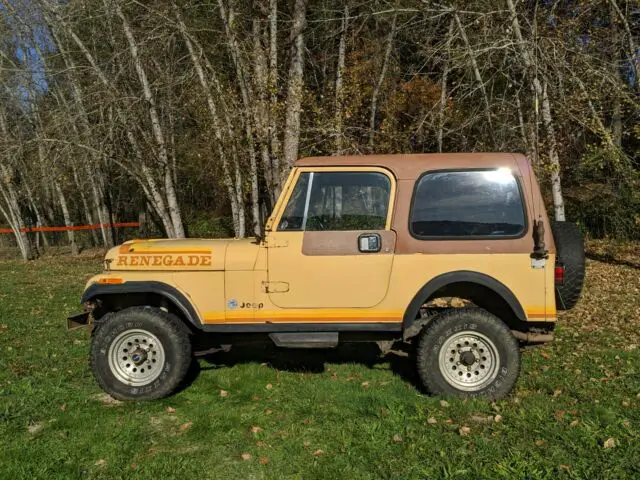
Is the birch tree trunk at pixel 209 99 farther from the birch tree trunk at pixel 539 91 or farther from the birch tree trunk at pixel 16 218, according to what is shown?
the birch tree trunk at pixel 16 218

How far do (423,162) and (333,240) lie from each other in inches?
Answer: 40.2

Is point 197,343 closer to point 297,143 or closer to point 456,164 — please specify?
point 456,164

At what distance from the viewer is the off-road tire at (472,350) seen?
15.2ft

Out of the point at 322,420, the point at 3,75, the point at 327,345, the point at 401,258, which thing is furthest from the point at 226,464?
the point at 3,75

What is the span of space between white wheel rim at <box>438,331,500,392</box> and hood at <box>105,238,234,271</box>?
6.82 feet

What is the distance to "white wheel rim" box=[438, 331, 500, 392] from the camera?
15.4 feet

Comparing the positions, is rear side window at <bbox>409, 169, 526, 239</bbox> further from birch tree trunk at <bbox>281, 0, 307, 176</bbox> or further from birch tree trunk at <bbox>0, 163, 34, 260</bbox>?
birch tree trunk at <bbox>0, 163, 34, 260</bbox>

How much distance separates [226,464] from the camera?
12.4 feet

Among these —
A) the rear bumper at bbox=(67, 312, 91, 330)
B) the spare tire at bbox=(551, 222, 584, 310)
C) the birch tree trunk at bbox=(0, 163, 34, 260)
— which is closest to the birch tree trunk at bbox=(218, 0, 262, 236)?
the rear bumper at bbox=(67, 312, 91, 330)

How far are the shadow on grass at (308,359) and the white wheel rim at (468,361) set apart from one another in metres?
0.73

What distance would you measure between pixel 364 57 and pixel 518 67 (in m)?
7.42

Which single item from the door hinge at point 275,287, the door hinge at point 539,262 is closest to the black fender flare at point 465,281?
the door hinge at point 539,262

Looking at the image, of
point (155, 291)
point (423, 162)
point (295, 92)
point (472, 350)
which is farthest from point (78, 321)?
point (295, 92)

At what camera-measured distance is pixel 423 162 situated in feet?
15.5
